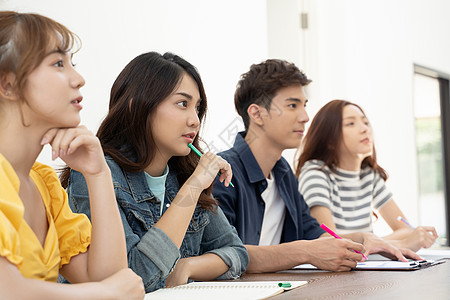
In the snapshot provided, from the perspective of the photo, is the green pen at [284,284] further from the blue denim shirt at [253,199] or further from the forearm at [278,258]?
the blue denim shirt at [253,199]

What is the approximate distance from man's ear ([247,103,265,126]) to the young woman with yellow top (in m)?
1.23

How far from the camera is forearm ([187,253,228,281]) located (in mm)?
1341

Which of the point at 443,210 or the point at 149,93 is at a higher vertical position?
the point at 149,93

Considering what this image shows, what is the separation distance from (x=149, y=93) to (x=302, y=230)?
0.93 meters

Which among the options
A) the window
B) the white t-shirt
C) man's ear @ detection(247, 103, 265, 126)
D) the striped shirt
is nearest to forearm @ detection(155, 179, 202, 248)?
the white t-shirt

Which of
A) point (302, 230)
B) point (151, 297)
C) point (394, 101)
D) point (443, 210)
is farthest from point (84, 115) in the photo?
point (443, 210)

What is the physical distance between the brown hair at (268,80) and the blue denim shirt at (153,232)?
78 cm

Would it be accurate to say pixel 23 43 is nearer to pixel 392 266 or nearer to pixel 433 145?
pixel 392 266

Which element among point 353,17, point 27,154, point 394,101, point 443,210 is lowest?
point 443,210

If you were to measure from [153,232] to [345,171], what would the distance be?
158 centimetres

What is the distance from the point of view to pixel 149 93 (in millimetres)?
1434

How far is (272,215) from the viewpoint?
2113 mm

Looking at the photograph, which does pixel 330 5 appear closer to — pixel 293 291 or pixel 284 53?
pixel 284 53

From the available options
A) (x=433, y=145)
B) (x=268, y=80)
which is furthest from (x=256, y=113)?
(x=433, y=145)
